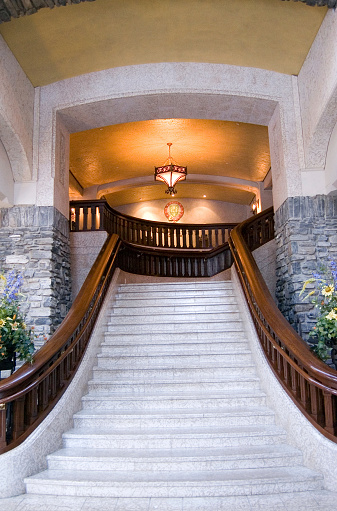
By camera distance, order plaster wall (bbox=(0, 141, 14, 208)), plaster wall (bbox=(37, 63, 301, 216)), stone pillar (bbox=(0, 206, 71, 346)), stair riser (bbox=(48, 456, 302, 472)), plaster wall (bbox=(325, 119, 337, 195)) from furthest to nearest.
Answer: plaster wall (bbox=(37, 63, 301, 216)), stone pillar (bbox=(0, 206, 71, 346)), plaster wall (bbox=(0, 141, 14, 208)), plaster wall (bbox=(325, 119, 337, 195)), stair riser (bbox=(48, 456, 302, 472))

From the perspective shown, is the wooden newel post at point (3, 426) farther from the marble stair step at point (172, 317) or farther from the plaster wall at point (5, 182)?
the plaster wall at point (5, 182)

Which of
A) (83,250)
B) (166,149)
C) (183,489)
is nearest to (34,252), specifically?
(83,250)

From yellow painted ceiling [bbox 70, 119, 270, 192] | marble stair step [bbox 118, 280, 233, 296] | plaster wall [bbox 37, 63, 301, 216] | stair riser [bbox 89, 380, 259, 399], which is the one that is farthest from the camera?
yellow painted ceiling [bbox 70, 119, 270, 192]

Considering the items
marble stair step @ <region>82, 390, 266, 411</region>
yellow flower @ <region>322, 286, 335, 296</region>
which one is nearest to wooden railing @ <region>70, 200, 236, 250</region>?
marble stair step @ <region>82, 390, 266, 411</region>

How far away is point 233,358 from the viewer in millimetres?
5184

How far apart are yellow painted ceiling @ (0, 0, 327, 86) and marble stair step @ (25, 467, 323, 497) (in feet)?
17.1

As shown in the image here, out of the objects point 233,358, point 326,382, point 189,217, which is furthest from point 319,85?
point 189,217

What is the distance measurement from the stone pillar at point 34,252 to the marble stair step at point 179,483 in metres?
3.21

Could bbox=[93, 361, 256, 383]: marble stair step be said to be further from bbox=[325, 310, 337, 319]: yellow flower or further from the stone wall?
the stone wall

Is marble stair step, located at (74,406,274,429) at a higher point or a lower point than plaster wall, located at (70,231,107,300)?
lower

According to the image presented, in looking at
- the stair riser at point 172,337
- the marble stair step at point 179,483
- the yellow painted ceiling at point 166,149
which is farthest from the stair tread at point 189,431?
the yellow painted ceiling at point 166,149

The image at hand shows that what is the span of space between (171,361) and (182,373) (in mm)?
298

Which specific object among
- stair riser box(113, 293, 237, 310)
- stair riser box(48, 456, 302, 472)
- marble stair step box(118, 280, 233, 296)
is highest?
marble stair step box(118, 280, 233, 296)

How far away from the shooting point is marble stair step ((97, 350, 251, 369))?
5.17m
